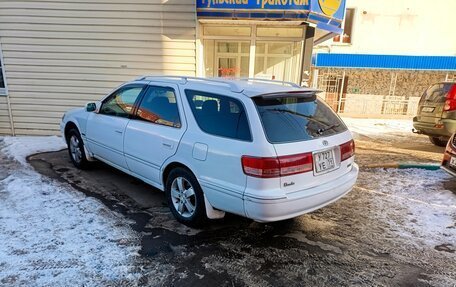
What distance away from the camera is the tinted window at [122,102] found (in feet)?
14.1

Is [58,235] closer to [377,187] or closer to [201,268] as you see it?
[201,268]

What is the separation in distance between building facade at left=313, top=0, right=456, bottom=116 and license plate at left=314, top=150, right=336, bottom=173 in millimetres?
14147

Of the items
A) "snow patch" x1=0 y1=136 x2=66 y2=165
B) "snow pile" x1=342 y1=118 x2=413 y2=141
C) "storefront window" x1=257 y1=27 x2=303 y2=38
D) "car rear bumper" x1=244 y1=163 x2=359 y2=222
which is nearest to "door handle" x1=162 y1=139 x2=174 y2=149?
"car rear bumper" x1=244 y1=163 x2=359 y2=222

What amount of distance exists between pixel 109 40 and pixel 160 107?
459cm

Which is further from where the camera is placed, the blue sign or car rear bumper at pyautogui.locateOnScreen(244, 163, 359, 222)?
the blue sign

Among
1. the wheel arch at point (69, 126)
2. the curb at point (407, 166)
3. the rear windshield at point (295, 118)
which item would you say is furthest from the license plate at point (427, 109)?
the wheel arch at point (69, 126)

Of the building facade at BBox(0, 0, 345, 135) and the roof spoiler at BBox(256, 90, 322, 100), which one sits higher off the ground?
the building facade at BBox(0, 0, 345, 135)

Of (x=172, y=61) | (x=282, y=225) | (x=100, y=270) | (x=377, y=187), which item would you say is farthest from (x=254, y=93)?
(x=172, y=61)

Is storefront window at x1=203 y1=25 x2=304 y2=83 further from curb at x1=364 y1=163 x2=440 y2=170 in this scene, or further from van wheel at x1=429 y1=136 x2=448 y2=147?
van wheel at x1=429 y1=136 x2=448 y2=147

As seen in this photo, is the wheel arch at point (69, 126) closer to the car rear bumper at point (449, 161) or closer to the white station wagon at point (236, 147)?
the white station wagon at point (236, 147)

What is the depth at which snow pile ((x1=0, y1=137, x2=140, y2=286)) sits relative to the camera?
2.72 metres

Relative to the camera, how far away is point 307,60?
815cm

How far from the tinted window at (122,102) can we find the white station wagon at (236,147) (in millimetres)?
69

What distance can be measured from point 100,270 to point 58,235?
836 millimetres
